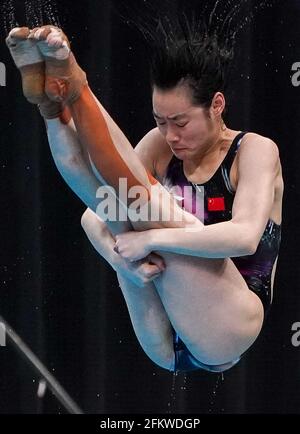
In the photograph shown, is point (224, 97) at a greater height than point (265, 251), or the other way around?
point (224, 97)

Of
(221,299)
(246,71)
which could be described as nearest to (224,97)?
(221,299)

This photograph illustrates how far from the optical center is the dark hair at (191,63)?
63.5 inches

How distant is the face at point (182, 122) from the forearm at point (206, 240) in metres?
0.20

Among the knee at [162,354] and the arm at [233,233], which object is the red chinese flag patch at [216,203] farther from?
the knee at [162,354]

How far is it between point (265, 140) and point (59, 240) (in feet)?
2.91

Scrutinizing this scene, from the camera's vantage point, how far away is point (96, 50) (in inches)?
91.2

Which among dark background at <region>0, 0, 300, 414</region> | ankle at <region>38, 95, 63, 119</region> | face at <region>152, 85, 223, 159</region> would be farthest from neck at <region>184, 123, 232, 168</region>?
dark background at <region>0, 0, 300, 414</region>

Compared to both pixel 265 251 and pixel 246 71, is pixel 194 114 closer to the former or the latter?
pixel 265 251

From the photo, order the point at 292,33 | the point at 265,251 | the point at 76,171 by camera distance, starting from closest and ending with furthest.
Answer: the point at 76,171 < the point at 265,251 < the point at 292,33

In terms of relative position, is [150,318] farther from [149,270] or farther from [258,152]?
[258,152]

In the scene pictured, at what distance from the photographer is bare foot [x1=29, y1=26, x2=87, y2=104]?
4.56ft

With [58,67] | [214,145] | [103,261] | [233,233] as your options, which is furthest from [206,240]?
[103,261]

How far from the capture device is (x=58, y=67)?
1.42 m

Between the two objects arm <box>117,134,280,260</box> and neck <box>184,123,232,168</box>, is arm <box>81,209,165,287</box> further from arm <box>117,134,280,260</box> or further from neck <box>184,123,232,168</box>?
neck <box>184,123,232,168</box>
